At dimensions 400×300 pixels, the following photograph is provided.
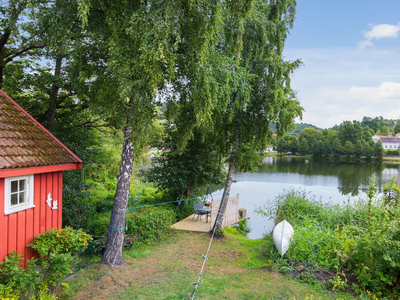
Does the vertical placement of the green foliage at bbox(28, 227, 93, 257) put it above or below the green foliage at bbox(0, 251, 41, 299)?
above

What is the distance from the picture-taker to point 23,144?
176 inches

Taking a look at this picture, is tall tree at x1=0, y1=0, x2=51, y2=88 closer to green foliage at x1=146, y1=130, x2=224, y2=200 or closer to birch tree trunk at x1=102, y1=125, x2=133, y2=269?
birch tree trunk at x1=102, y1=125, x2=133, y2=269

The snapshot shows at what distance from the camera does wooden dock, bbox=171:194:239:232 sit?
32.0 feet

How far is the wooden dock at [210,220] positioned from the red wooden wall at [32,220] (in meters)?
5.47

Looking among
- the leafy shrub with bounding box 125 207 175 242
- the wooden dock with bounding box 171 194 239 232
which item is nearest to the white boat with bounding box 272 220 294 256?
the wooden dock with bounding box 171 194 239 232

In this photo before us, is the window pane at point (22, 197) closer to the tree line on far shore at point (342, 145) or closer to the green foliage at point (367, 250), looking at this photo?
the green foliage at point (367, 250)

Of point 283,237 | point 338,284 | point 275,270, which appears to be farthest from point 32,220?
point 338,284

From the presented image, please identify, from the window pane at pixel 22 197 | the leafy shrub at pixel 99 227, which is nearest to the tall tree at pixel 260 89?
the leafy shrub at pixel 99 227

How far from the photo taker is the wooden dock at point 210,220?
9.75 m

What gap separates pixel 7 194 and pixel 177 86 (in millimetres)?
4093

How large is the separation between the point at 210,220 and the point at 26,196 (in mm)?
7082

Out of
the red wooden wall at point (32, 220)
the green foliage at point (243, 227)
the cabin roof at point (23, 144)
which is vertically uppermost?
the cabin roof at point (23, 144)

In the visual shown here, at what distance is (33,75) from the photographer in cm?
859

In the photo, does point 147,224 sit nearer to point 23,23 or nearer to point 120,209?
point 120,209
